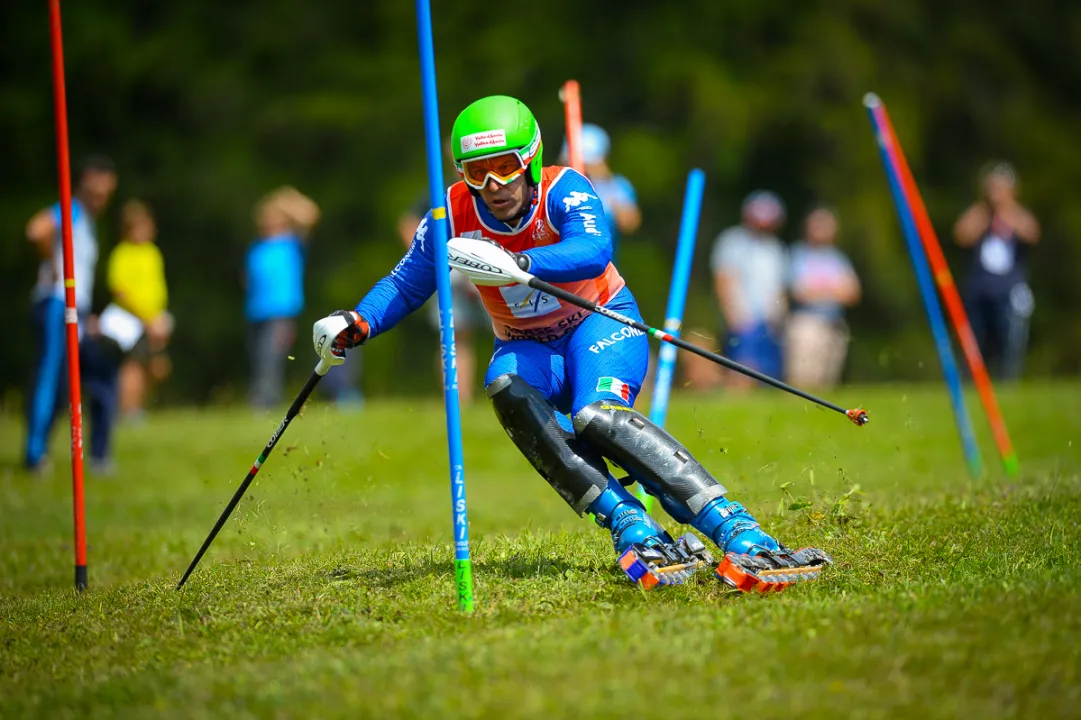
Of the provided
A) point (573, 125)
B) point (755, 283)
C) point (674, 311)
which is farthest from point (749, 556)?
point (755, 283)

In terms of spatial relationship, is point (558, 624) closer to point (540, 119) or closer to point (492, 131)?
point (492, 131)

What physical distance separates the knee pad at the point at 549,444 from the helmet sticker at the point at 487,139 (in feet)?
3.54

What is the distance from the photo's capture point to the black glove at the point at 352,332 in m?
6.39

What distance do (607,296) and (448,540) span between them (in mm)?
2678

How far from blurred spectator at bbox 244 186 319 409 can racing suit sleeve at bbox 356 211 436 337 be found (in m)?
9.74

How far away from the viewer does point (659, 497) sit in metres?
6.31

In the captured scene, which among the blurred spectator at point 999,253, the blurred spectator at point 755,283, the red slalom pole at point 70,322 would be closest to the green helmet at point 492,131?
the red slalom pole at point 70,322

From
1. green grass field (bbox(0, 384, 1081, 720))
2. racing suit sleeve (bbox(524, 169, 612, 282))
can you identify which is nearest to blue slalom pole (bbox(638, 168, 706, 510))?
green grass field (bbox(0, 384, 1081, 720))

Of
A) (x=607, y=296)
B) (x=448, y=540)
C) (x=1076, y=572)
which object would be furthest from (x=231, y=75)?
(x=1076, y=572)

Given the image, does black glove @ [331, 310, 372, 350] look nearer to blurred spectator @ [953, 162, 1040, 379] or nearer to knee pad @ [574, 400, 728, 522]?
knee pad @ [574, 400, 728, 522]

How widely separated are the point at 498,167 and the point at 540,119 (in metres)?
17.3

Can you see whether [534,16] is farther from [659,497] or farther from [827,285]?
[659,497]

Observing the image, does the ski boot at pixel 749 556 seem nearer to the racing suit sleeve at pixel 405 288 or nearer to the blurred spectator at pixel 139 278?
the racing suit sleeve at pixel 405 288

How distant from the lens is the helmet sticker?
6188 millimetres
